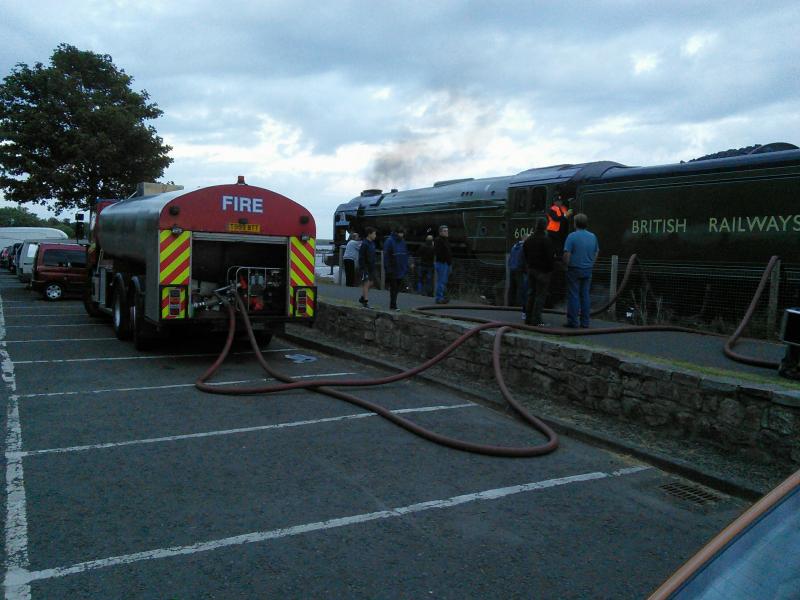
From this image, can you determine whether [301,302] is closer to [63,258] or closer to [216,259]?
[216,259]

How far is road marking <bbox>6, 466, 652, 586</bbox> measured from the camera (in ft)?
11.7

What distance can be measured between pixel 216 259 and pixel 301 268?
135cm

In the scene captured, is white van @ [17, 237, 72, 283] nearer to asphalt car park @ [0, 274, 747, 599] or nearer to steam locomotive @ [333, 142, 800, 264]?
steam locomotive @ [333, 142, 800, 264]

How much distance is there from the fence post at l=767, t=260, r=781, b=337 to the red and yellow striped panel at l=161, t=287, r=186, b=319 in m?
8.56

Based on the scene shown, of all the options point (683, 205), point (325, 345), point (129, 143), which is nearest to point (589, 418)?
point (325, 345)

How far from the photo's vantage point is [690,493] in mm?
5012

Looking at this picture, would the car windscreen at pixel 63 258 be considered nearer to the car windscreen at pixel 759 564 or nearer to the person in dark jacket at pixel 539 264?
the person in dark jacket at pixel 539 264

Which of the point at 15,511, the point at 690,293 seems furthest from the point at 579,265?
the point at 15,511

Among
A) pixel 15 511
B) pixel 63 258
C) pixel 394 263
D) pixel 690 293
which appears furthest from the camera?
pixel 63 258

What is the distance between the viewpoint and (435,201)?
21828 millimetres

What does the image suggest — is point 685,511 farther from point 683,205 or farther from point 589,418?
point 683,205

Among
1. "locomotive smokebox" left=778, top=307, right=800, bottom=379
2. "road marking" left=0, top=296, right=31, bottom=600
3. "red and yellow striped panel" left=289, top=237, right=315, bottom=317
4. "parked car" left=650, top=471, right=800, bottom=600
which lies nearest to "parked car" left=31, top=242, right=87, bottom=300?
"red and yellow striped panel" left=289, top=237, right=315, bottom=317

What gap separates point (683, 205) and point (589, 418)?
24.4ft

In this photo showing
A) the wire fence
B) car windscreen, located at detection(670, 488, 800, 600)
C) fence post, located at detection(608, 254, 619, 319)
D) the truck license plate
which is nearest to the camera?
car windscreen, located at detection(670, 488, 800, 600)
